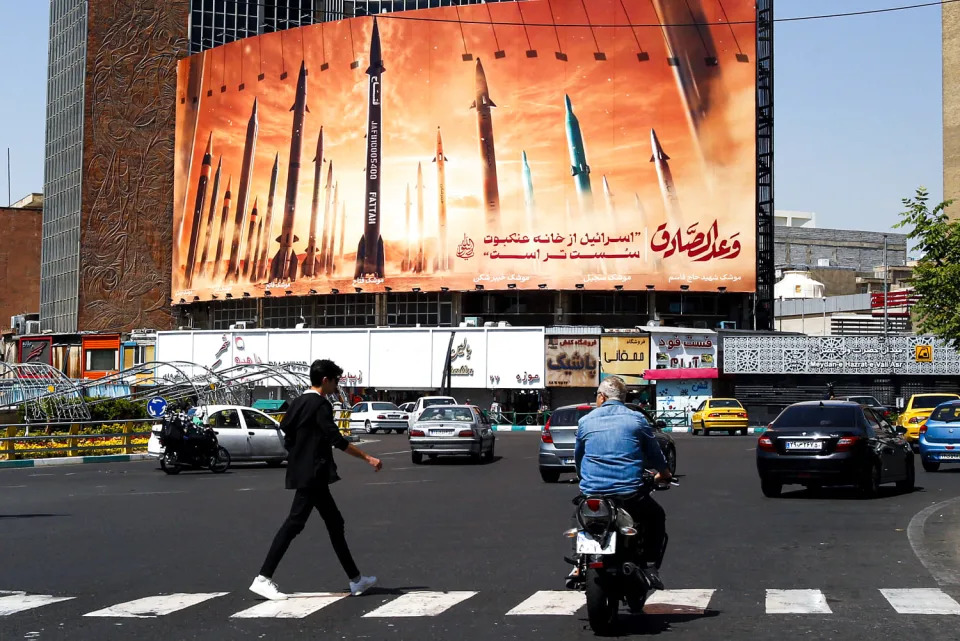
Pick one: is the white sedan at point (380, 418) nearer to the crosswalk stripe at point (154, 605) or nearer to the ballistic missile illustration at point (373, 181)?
the ballistic missile illustration at point (373, 181)

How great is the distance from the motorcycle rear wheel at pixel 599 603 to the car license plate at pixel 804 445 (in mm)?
11079

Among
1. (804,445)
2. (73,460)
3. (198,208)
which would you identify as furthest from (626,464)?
(198,208)

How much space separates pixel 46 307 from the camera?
3720 inches

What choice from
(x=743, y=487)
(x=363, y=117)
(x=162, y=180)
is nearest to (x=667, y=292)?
(x=363, y=117)

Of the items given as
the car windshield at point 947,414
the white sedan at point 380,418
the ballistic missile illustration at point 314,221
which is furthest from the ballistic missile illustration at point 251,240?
the car windshield at point 947,414

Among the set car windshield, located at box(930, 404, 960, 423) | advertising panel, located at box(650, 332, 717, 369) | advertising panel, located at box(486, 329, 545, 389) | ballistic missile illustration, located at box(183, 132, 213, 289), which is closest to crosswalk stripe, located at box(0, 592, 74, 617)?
car windshield, located at box(930, 404, 960, 423)

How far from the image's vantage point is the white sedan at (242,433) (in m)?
29.0

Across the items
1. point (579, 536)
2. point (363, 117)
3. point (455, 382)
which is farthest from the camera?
point (363, 117)

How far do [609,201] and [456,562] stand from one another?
199ft

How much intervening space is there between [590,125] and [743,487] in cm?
5236

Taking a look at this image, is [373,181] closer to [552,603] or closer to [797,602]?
[552,603]

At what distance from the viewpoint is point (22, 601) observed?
9367 mm

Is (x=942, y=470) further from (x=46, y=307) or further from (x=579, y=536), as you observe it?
(x=46, y=307)

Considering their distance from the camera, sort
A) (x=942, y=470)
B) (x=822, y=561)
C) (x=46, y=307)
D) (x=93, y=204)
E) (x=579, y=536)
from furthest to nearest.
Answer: (x=46, y=307)
(x=93, y=204)
(x=942, y=470)
(x=822, y=561)
(x=579, y=536)
